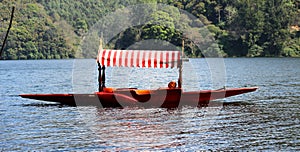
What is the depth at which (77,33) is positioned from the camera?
6147 inches

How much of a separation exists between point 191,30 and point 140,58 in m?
87.3

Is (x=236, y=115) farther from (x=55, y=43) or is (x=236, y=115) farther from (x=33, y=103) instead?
(x=55, y=43)

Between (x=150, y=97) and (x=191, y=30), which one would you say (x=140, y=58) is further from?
(x=191, y=30)

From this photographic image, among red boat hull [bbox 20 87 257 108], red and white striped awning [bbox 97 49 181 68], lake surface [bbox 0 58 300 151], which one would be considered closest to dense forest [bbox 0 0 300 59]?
red and white striped awning [bbox 97 49 181 68]

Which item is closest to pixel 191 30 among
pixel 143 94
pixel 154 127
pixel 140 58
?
pixel 140 58

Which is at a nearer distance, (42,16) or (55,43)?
(55,43)

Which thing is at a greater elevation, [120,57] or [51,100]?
[120,57]

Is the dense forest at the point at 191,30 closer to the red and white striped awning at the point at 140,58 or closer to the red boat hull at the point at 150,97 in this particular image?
the red and white striped awning at the point at 140,58

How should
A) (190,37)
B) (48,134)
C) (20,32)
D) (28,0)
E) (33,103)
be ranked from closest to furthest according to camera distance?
1. (48,134)
2. (33,103)
3. (190,37)
4. (20,32)
5. (28,0)

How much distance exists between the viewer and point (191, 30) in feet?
393

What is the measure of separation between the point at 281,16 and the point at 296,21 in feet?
10.5

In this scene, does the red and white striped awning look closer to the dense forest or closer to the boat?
the boat

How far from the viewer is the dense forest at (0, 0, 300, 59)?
381ft

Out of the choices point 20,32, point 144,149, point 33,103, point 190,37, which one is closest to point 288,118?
point 144,149
